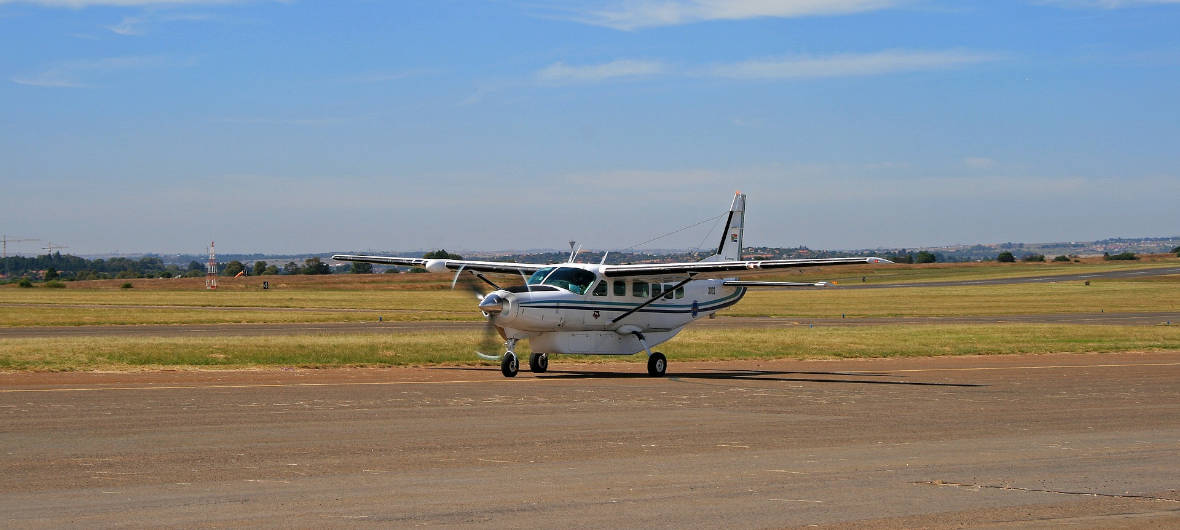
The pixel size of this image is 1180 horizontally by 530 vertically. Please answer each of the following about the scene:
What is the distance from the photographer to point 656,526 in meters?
10.3

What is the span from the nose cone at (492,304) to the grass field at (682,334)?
5407 mm

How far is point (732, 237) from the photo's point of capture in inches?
1356

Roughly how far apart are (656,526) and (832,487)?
289cm

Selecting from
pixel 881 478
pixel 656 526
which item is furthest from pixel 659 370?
pixel 656 526

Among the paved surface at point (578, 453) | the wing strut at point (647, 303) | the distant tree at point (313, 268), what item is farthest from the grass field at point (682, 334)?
the distant tree at point (313, 268)

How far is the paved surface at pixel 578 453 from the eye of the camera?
11.0 meters

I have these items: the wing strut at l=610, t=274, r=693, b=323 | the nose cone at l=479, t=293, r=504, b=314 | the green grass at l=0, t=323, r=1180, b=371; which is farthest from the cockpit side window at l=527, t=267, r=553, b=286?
the green grass at l=0, t=323, r=1180, b=371

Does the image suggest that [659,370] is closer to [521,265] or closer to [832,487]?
[521,265]

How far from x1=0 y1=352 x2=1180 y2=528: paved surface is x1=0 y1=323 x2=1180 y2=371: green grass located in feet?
13.9

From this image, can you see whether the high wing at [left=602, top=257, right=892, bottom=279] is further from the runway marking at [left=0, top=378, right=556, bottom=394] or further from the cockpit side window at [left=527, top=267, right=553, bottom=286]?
the runway marking at [left=0, top=378, right=556, bottom=394]

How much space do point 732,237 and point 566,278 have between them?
24.7ft

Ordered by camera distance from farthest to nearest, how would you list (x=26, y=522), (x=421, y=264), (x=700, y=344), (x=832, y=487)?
(x=700, y=344) → (x=421, y=264) → (x=832, y=487) → (x=26, y=522)

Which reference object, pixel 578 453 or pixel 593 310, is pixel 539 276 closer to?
pixel 593 310

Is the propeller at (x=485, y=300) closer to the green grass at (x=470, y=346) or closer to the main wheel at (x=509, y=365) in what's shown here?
the main wheel at (x=509, y=365)
